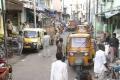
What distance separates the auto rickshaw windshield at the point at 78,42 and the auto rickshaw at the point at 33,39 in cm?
869

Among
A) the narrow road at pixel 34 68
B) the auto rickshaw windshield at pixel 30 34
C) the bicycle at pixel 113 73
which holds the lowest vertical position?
the narrow road at pixel 34 68

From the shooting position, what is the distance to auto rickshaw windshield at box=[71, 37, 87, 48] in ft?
67.9

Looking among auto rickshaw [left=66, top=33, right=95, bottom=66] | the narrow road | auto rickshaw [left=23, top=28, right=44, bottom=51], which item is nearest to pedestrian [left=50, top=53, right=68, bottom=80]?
the narrow road

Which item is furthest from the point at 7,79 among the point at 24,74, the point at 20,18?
the point at 20,18

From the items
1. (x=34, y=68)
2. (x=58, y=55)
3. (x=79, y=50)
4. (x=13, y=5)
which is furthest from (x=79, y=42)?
(x=13, y=5)

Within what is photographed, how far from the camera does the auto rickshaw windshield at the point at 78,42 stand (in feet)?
67.9

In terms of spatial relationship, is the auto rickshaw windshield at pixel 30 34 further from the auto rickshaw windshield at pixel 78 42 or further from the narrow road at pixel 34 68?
the auto rickshaw windshield at pixel 78 42

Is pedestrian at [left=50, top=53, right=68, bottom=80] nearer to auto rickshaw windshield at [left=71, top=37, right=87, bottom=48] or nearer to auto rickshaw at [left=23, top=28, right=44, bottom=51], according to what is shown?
auto rickshaw windshield at [left=71, top=37, right=87, bottom=48]

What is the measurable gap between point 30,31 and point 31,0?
15.3 meters

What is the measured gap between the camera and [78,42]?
21.0 metres

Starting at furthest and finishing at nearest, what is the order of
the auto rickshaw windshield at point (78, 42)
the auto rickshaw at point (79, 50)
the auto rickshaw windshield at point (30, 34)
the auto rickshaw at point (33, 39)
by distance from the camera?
the auto rickshaw windshield at point (30, 34) < the auto rickshaw at point (33, 39) < the auto rickshaw windshield at point (78, 42) < the auto rickshaw at point (79, 50)

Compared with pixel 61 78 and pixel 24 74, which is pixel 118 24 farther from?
pixel 61 78

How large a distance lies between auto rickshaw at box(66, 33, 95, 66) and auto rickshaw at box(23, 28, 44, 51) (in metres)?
8.64

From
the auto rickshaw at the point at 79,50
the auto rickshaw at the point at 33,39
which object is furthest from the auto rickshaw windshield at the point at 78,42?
the auto rickshaw at the point at 33,39
